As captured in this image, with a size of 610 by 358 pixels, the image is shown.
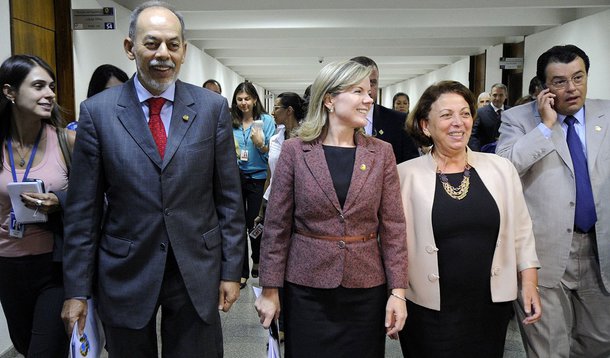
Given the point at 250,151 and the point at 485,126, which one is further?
the point at 485,126

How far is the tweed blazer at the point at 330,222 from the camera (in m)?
2.02

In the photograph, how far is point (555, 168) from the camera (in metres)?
2.53

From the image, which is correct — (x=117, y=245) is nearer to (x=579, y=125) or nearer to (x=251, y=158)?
(x=579, y=125)

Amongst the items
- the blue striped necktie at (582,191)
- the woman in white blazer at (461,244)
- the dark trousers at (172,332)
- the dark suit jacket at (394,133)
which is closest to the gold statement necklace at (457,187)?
the woman in white blazer at (461,244)

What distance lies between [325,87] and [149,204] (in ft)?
2.58

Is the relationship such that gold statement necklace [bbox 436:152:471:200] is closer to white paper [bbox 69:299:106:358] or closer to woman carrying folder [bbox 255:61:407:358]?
woman carrying folder [bbox 255:61:407:358]

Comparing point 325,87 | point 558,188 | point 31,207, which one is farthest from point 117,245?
point 558,188

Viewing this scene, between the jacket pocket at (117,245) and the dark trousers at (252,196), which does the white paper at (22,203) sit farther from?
the dark trousers at (252,196)

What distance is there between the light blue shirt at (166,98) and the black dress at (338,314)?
60 centimetres

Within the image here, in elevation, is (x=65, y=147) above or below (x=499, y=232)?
above

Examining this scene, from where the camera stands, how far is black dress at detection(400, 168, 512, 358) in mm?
2164

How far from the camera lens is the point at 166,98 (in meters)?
1.93

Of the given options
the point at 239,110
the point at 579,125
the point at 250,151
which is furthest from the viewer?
the point at 239,110

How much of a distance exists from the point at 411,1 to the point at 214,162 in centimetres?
663
